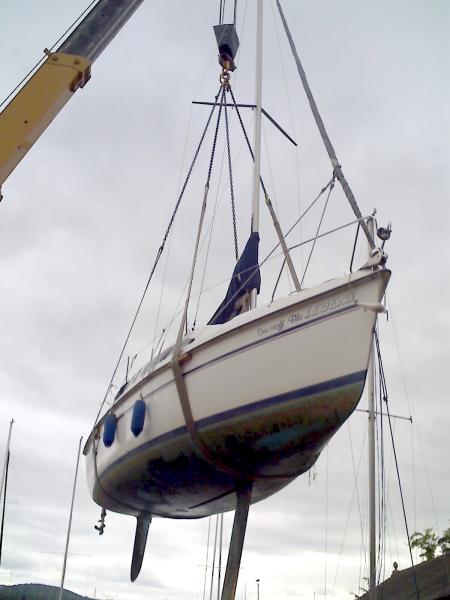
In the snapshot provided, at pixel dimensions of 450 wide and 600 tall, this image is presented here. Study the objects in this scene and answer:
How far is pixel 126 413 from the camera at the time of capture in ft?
26.6

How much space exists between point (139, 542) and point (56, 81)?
7983 millimetres

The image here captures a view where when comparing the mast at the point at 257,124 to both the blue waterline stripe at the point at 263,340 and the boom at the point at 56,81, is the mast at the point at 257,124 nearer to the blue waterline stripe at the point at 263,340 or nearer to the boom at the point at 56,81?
the blue waterline stripe at the point at 263,340

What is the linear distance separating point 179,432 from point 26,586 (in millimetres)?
91546

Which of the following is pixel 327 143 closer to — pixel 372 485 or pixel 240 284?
pixel 240 284

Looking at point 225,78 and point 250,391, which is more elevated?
point 225,78

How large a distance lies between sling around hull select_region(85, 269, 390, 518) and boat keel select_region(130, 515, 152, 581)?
130 inches

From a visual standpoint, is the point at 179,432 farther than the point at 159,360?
No

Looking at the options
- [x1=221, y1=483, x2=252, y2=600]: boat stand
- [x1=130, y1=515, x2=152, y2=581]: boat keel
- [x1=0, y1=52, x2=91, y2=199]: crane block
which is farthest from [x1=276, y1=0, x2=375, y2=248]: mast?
[x1=130, y1=515, x2=152, y2=581]: boat keel

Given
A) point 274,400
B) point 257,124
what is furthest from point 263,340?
point 257,124

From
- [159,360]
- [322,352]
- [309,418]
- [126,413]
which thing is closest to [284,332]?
[322,352]

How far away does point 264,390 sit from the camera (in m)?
6.09

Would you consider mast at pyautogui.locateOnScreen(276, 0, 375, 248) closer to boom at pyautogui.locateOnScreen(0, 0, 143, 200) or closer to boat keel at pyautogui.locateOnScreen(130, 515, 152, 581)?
boom at pyautogui.locateOnScreen(0, 0, 143, 200)

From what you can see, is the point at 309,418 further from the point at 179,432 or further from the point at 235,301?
the point at 235,301

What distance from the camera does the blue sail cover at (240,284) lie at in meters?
7.70
